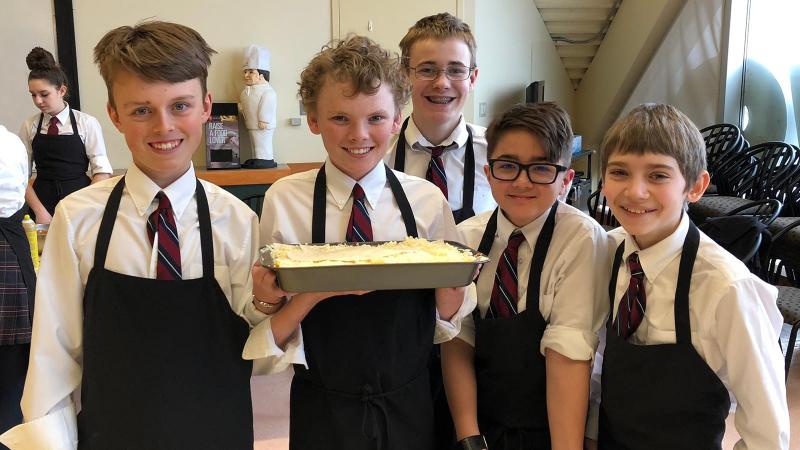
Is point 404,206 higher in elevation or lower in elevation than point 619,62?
lower

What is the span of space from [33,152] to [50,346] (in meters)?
2.98

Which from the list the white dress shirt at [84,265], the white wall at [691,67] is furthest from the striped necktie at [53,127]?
the white wall at [691,67]

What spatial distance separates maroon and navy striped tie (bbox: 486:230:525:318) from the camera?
53.9 inches

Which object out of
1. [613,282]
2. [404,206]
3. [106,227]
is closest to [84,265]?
[106,227]

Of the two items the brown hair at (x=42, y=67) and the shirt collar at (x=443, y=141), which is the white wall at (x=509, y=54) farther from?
the shirt collar at (x=443, y=141)

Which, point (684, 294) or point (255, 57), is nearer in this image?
point (684, 294)

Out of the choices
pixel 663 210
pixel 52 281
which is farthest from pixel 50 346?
pixel 663 210

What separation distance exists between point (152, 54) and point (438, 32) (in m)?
0.87

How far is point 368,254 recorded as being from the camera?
112cm

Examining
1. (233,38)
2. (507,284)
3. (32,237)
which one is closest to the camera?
(507,284)

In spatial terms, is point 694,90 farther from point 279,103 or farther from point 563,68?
point 279,103

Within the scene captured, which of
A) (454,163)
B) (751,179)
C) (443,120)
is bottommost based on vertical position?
(751,179)

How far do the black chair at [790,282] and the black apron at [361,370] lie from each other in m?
1.97

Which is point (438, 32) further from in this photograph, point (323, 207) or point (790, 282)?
point (790, 282)
